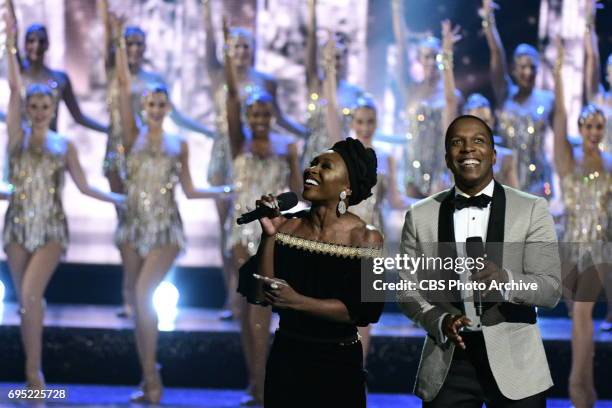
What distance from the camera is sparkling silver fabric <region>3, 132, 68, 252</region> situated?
536cm

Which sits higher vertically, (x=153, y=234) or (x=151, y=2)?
(x=151, y=2)

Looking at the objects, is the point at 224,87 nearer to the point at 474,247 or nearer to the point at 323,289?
the point at 323,289

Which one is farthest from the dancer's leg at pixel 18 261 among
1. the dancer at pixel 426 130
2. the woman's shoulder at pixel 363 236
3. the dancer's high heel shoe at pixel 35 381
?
the woman's shoulder at pixel 363 236

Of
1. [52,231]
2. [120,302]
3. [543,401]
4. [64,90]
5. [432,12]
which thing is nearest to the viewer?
[543,401]

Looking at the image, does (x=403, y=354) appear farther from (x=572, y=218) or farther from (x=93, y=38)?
(x=93, y=38)

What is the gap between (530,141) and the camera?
6363mm

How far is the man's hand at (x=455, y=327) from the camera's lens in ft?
8.29

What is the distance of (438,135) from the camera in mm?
6566

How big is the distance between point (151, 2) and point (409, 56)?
1.84 meters

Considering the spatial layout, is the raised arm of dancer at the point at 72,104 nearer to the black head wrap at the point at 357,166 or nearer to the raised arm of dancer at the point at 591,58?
the raised arm of dancer at the point at 591,58

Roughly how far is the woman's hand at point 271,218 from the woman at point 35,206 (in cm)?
271

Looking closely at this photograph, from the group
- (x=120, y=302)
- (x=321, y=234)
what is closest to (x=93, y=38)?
(x=120, y=302)

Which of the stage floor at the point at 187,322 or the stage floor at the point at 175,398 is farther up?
Result: the stage floor at the point at 187,322

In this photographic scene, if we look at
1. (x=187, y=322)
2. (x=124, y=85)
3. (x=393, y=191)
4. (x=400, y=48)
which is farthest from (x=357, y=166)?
(x=400, y=48)
